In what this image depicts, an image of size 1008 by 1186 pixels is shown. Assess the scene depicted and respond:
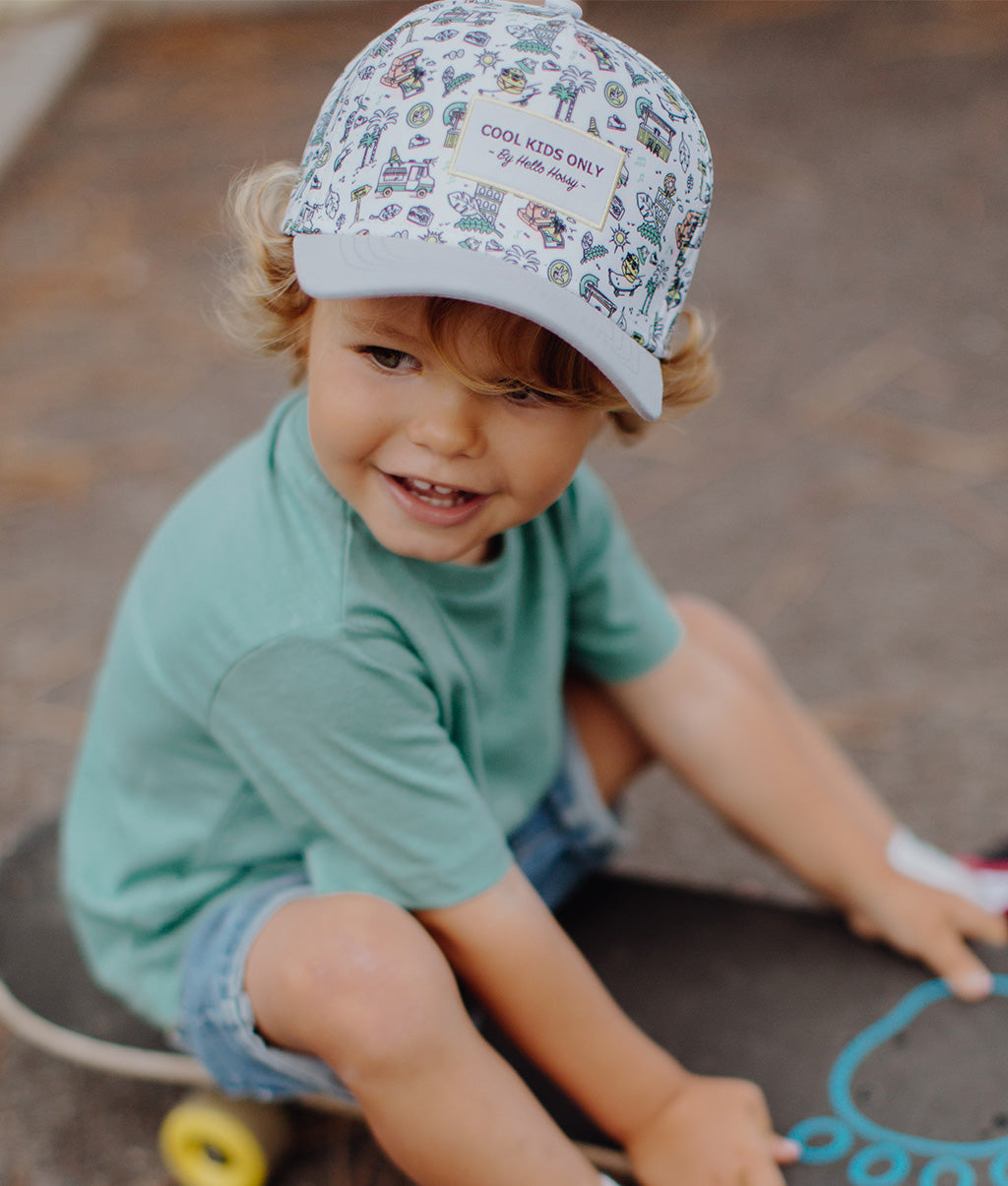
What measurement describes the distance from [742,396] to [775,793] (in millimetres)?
1015

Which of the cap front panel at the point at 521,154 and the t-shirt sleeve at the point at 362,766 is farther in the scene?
the t-shirt sleeve at the point at 362,766

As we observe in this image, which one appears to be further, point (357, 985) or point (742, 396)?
point (742, 396)

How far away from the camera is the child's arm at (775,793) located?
0.99m

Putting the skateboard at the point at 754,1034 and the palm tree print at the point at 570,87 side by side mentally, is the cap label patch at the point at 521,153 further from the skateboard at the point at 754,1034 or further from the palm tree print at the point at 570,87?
the skateboard at the point at 754,1034

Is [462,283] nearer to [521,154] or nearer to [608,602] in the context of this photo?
[521,154]

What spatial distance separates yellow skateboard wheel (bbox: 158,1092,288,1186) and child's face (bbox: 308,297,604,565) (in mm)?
433

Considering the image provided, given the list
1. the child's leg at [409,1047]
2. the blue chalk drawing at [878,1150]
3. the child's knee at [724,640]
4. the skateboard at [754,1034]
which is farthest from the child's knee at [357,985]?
the child's knee at [724,640]

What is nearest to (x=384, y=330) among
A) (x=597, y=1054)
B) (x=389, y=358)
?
(x=389, y=358)

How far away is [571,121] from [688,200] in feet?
0.29

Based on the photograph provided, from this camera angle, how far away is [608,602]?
0.98 meters

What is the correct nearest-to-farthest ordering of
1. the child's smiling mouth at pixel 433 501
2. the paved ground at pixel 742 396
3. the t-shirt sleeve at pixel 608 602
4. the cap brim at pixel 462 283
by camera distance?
the cap brim at pixel 462 283, the child's smiling mouth at pixel 433 501, the t-shirt sleeve at pixel 608 602, the paved ground at pixel 742 396

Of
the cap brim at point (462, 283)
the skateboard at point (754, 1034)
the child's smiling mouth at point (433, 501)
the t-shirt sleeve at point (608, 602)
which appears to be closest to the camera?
the cap brim at point (462, 283)

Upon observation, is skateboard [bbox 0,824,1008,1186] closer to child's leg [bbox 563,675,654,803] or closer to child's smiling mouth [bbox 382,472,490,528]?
child's leg [bbox 563,675,654,803]

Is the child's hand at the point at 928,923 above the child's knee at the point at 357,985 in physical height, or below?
below
